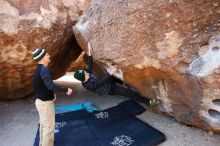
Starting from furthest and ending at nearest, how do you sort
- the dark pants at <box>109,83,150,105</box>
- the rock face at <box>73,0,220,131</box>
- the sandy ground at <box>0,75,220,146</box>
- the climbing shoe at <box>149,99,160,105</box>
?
the dark pants at <box>109,83,150,105</box> < the climbing shoe at <box>149,99,160,105</box> < the sandy ground at <box>0,75,220,146</box> < the rock face at <box>73,0,220,131</box>

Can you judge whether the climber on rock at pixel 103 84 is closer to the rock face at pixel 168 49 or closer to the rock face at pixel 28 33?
the rock face at pixel 168 49

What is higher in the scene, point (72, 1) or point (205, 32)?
point (72, 1)

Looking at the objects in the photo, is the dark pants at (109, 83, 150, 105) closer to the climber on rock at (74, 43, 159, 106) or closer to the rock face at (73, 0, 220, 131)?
the climber on rock at (74, 43, 159, 106)

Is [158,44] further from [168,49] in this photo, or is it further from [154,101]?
[154,101]

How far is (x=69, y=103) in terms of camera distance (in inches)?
243

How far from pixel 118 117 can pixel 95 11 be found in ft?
5.57

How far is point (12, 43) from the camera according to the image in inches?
216

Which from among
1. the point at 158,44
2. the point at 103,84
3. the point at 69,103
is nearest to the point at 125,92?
the point at 103,84

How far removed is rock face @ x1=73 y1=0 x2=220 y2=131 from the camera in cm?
384

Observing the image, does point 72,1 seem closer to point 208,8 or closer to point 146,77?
point 146,77

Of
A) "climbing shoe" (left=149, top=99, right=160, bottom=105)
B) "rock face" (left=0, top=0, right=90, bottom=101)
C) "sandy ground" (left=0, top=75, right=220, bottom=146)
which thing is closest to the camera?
"sandy ground" (left=0, top=75, right=220, bottom=146)

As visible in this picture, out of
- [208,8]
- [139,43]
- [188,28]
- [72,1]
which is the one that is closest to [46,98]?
[139,43]

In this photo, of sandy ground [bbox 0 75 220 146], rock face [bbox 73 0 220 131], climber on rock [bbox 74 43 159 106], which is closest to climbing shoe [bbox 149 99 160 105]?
climber on rock [bbox 74 43 159 106]

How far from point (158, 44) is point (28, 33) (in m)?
2.44
